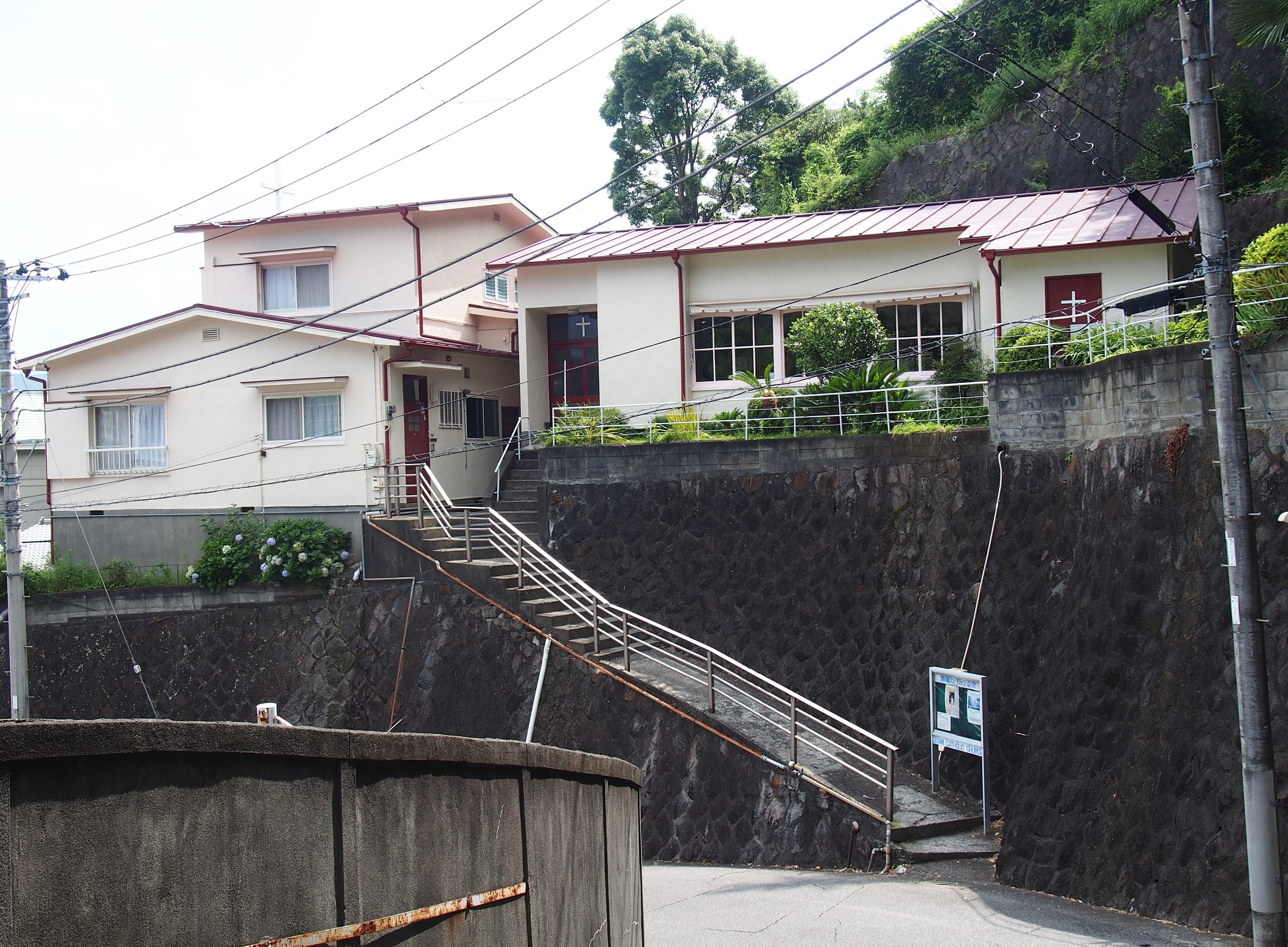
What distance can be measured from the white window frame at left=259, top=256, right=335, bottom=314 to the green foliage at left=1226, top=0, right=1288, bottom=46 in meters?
18.7

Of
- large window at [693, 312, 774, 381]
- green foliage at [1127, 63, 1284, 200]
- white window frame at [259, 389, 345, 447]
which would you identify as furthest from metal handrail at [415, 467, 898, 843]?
green foliage at [1127, 63, 1284, 200]

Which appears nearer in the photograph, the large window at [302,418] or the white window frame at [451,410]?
the large window at [302,418]

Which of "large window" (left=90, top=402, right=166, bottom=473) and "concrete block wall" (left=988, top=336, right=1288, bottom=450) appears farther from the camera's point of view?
"large window" (left=90, top=402, right=166, bottom=473)

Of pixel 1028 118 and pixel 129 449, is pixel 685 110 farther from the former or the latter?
pixel 129 449

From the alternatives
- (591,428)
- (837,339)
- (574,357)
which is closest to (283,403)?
(574,357)

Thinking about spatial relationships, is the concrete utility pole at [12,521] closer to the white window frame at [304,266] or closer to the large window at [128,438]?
the large window at [128,438]

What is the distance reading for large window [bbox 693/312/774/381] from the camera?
21.2m

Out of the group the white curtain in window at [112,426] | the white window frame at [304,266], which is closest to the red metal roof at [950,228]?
the white window frame at [304,266]

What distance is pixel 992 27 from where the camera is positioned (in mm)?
31641

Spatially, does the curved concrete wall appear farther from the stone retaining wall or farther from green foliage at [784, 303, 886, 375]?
green foliage at [784, 303, 886, 375]

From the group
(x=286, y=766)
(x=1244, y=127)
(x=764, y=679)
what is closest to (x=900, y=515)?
(x=764, y=679)

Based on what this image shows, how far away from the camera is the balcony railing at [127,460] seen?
21672mm

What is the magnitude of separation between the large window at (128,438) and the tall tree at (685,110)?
20016 millimetres

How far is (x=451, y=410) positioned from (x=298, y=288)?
231 inches
